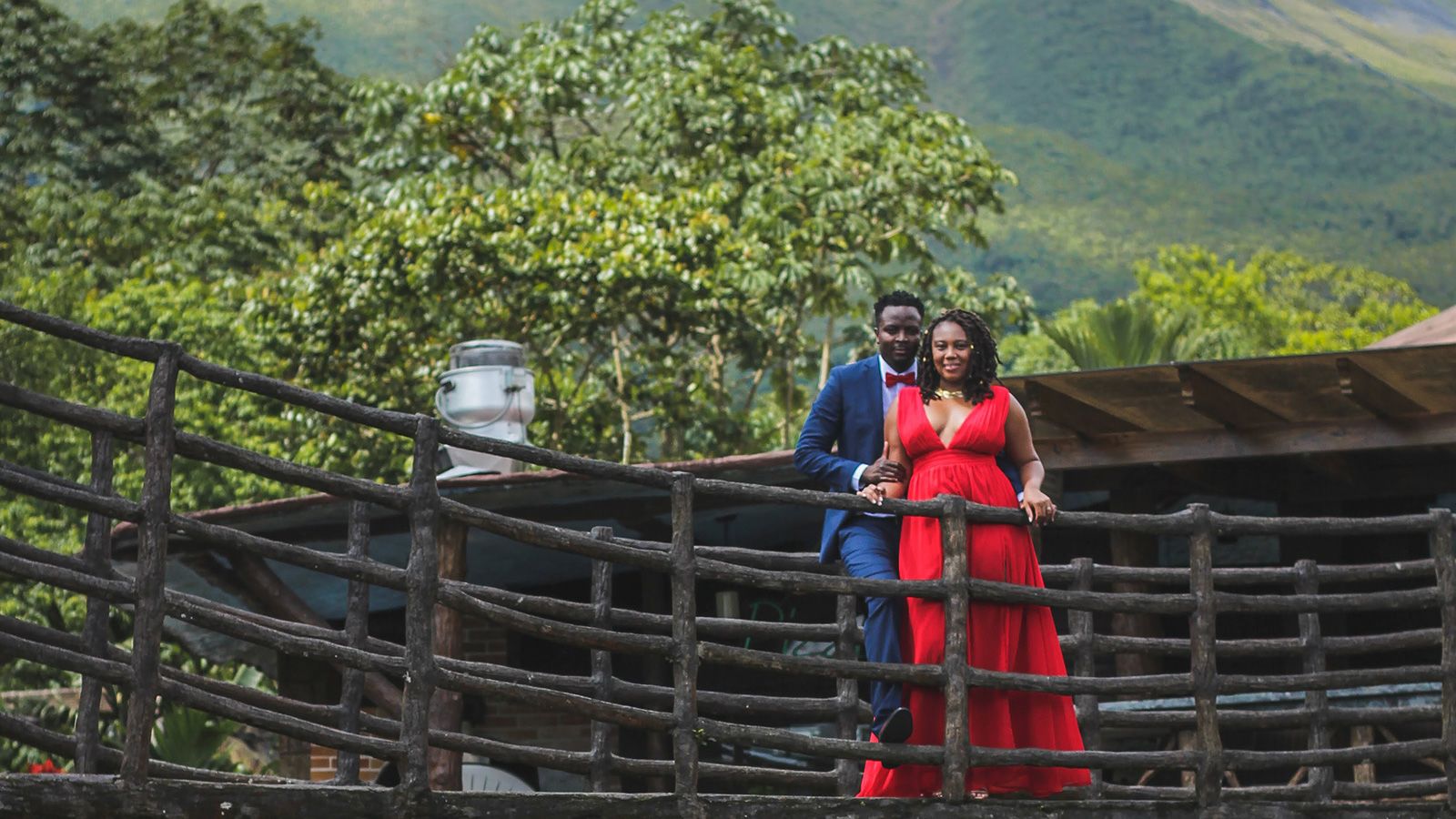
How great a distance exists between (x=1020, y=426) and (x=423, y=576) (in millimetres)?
2142

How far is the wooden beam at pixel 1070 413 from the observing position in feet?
31.9

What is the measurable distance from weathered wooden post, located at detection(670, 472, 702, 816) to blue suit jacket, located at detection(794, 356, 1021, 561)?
83cm

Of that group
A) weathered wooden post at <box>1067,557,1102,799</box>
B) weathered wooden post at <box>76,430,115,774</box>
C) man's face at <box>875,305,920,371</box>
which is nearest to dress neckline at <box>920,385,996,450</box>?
man's face at <box>875,305,920,371</box>

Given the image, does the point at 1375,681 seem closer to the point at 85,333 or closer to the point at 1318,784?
the point at 1318,784

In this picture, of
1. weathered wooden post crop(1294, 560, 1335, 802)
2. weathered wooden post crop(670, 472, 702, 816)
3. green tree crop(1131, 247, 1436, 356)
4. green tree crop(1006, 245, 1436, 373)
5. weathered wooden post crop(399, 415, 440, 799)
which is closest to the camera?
weathered wooden post crop(399, 415, 440, 799)

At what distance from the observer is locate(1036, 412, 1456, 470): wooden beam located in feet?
32.4

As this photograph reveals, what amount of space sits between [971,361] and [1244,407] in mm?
4233

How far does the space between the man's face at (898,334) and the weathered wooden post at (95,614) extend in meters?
2.55

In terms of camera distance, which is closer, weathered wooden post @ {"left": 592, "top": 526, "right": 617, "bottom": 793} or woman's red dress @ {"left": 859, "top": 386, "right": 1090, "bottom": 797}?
woman's red dress @ {"left": 859, "top": 386, "right": 1090, "bottom": 797}

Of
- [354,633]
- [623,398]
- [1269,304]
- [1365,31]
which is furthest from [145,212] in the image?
[1365,31]

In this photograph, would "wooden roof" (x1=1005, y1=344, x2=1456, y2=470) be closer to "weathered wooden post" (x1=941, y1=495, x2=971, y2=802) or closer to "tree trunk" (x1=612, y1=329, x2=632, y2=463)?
"weathered wooden post" (x1=941, y1=495, x2=971, y2=802)

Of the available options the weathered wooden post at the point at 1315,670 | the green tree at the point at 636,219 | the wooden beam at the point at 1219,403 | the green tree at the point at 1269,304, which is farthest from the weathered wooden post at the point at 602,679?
the green tree at the point at 1269,304

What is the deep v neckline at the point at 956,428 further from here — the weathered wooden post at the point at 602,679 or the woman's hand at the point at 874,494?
the weathered wooden post at the point at 602,679

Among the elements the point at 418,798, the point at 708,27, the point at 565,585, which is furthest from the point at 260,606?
the point at 708,27
